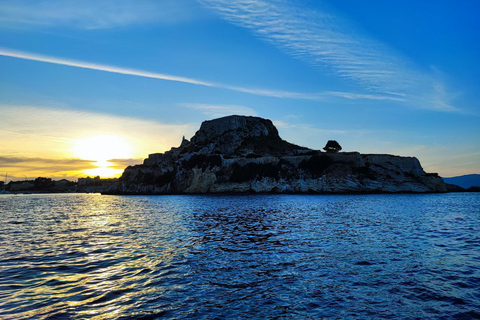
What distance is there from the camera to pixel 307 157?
136 m

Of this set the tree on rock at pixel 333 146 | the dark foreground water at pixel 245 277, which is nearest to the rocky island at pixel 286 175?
the tree on rock at pixel 333 146

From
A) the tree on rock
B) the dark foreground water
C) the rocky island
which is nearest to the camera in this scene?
the dark foreground water

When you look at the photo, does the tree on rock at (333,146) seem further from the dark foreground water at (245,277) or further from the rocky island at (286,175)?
the dark foreground water at (245,277)

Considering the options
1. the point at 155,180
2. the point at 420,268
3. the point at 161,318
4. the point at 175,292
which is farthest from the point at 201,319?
the point at 155,180

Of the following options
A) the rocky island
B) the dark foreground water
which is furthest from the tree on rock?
the dark foreground water

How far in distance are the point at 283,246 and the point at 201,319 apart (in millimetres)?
12333

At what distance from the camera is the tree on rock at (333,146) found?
586ft

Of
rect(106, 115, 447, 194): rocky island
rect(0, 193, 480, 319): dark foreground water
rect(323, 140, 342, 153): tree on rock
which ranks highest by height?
rect(323, 140, 342, 153): tree on rock

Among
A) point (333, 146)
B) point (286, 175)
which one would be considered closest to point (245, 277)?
point (286, 175)

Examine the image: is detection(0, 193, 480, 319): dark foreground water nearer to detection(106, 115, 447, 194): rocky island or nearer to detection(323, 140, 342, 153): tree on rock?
detection(106, 115, 447, 194): rocky island

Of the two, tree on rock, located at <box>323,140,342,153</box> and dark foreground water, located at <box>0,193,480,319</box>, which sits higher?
tree on rock, located at <box>323,140,342,153</box>

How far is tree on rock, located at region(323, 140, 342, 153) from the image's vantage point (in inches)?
7031

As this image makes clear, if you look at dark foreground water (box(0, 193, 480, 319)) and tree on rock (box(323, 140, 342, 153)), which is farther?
tree on rock (box(323, 140, 342, 153))

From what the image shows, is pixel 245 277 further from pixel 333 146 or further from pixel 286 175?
pixel 333 146
